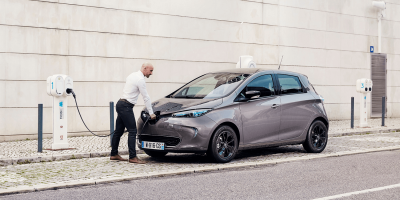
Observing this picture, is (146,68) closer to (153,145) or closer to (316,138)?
(153,145)

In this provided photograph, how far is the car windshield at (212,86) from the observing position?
8.80 meters

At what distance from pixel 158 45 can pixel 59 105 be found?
4910 millimetres

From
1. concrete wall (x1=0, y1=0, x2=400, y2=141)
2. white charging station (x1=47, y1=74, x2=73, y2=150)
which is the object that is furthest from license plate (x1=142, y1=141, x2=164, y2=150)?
concrete wall (x1=0, y1=0, x2=400, y2=141)

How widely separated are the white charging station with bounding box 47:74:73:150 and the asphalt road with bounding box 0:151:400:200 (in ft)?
11.9

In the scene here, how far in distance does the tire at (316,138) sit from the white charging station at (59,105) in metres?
4.85

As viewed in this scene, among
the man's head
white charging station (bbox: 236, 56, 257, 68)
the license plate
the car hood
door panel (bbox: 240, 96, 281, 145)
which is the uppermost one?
white charging station (bbox: 236, 56, 257, 68)

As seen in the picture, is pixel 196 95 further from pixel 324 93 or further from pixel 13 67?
pixel 324 93

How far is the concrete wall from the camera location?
12273 millimetres

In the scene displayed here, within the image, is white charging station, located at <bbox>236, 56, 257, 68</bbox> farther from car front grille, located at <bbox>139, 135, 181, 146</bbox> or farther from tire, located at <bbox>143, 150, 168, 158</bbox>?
car front grille, located at <bbox>139, 135, 181, 146</bbox>

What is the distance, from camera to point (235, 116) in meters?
8.52

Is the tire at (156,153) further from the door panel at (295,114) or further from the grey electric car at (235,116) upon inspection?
the door panel at (295,114)

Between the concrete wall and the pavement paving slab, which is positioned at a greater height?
the concrete wall

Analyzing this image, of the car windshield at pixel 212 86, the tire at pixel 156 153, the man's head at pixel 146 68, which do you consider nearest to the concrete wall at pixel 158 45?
the tire at pixel 156 153

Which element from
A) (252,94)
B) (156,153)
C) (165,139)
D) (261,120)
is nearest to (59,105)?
(156,153)
